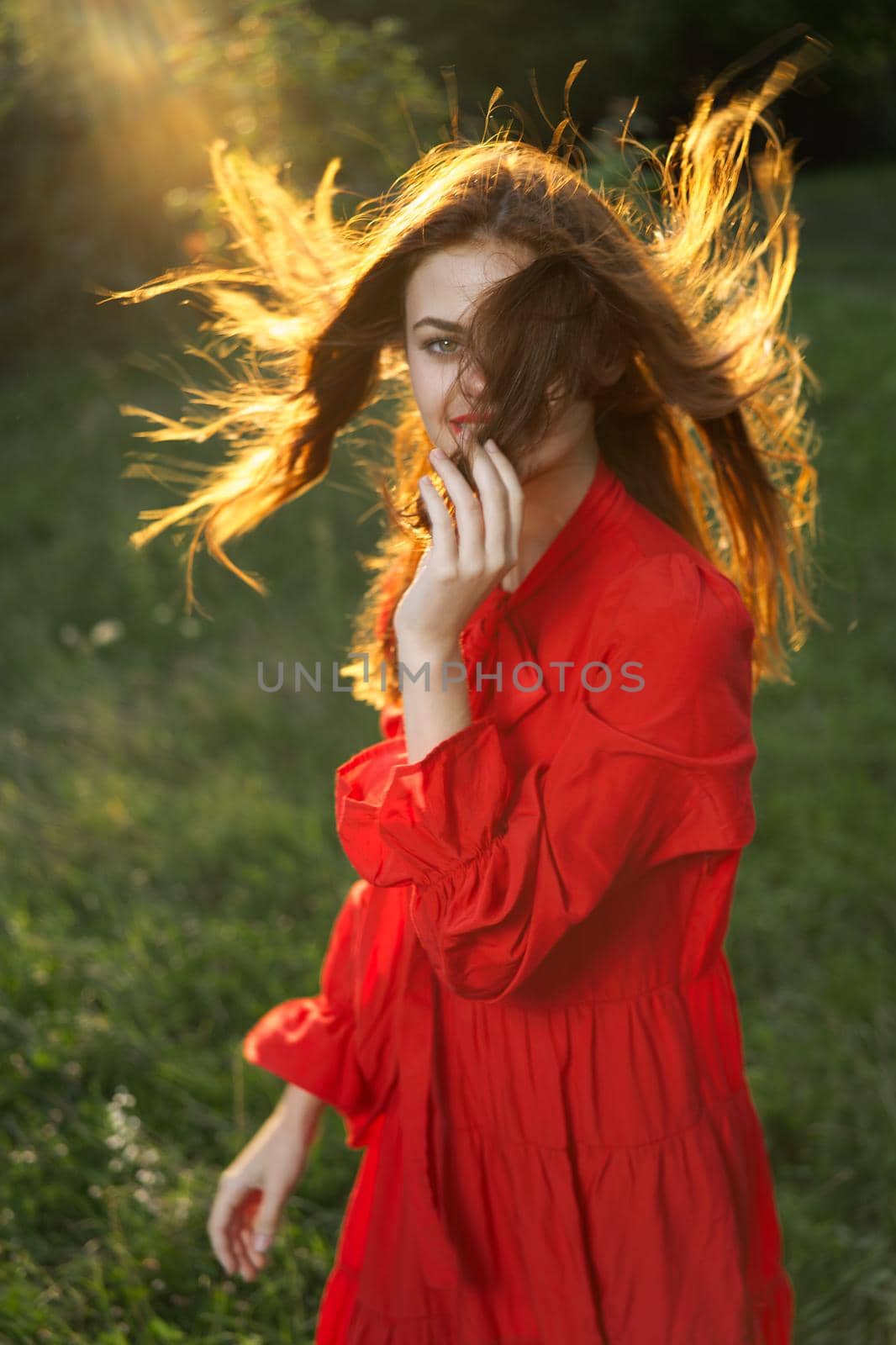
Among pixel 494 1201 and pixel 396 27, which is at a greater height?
pixel 396 27

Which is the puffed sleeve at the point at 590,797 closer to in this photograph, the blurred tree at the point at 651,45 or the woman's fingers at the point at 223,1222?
the woman's fingers at the point at 223,1222

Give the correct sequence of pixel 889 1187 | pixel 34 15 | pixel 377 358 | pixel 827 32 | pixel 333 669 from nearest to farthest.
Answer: pixel 377 358 < pixel 889 1187 < pixel 333 669 < pixel 34 15 < pixel 827 32

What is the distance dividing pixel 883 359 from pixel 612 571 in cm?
662

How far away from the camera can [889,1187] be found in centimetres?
239

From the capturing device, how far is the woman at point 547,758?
3.95 ft

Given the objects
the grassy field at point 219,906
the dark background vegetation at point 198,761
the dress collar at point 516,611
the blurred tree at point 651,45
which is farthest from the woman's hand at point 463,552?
the blurred tree at point 651,45

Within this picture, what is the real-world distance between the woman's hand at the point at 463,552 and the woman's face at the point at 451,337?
6cm

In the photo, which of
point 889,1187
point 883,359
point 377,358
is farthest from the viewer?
point 883,359

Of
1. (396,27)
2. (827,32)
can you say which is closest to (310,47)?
(396,27)

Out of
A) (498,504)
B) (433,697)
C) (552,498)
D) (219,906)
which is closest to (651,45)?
(219,906)

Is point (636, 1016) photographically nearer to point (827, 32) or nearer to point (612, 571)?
point (612, 571)

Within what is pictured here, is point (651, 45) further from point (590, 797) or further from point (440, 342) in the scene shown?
point (590, 797)

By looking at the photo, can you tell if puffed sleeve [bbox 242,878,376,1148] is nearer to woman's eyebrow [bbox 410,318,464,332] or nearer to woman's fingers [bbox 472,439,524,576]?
woman's fingers [bbox 472,439,524,576]

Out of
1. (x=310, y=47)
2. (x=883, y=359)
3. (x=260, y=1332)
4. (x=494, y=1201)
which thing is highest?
(x=310, y=47)
